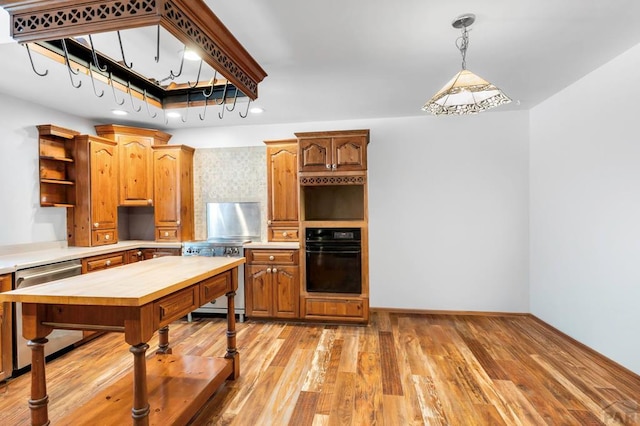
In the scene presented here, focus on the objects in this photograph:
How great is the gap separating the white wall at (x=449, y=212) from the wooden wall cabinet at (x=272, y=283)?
1.05 meters

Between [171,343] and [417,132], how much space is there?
366cm

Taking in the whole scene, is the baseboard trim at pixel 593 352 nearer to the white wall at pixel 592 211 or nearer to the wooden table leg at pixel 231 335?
the white wall at pixel 592 211

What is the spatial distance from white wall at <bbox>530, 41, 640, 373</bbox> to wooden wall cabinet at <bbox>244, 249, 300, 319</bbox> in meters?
2.76

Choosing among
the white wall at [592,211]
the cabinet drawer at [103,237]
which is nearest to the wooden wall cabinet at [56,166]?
the cabinet drawer at [103,237]

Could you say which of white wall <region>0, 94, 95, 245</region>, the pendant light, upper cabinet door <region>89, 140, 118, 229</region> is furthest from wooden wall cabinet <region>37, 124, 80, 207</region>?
the pendant light

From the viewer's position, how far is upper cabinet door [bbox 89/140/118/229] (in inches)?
138

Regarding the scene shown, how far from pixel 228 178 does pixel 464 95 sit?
3.17 meters

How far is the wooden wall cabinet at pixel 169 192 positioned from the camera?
403cm

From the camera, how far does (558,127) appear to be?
319 cm

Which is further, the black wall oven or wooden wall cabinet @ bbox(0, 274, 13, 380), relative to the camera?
the black wall oven

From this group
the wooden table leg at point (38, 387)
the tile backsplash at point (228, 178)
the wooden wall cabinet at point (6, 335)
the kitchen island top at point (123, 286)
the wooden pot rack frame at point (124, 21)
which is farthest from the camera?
the tile backsplash at point (228, 178)

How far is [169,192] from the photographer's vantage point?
4059 mm

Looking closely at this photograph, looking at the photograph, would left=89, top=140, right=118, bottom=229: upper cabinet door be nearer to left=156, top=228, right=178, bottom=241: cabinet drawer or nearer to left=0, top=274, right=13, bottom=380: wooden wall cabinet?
left=156, top=228, right=178, bottom=241: cabinet drawer

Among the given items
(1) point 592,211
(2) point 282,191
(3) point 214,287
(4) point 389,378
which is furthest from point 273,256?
(1) point 592,211
